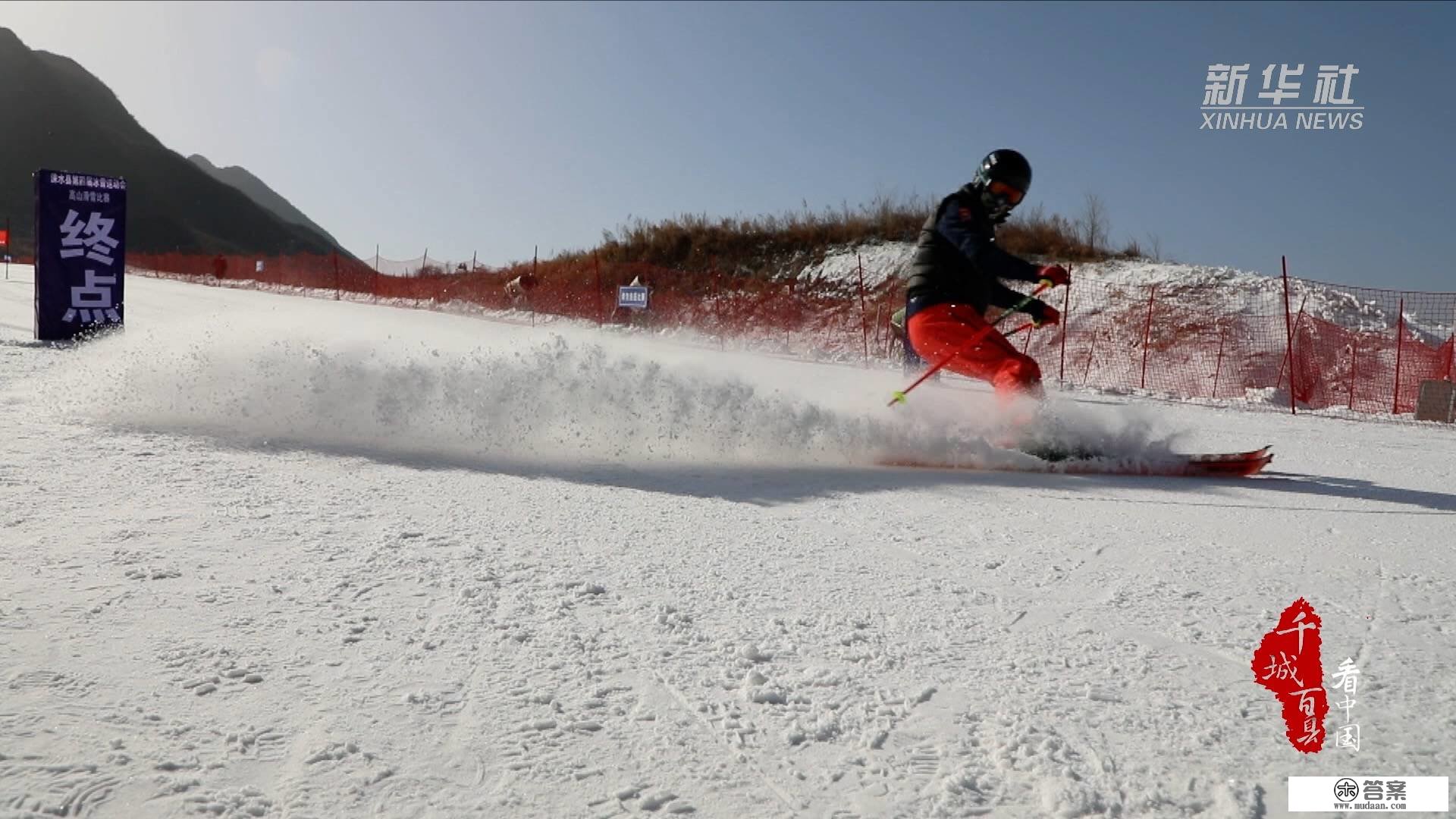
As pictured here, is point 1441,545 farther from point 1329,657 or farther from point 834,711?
point 834,711

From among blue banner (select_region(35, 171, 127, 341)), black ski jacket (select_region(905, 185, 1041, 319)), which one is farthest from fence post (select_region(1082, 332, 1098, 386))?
blue banner (select_region(35, 171, 127, 341))

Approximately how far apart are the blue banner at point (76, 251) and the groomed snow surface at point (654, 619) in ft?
23.2

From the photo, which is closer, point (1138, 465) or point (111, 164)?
point (1138, 465)

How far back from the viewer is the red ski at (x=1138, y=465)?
592cm

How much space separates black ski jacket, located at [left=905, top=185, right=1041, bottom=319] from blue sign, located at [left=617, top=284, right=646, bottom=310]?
1762 centimetres

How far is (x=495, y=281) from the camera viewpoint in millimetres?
35125

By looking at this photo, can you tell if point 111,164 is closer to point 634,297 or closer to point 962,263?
point 634,297

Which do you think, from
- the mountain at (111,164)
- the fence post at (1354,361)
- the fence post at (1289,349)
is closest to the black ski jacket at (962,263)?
the fence post at (1289,349)

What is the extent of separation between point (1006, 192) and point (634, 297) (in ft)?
60.8

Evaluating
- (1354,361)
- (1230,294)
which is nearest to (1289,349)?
(1354,361)

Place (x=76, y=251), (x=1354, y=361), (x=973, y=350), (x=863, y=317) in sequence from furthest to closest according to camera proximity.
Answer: (x=863, y=317), (x=1354, y=361), (x=76, y=251), (x=973, y=350)

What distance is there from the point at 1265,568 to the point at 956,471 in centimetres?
237

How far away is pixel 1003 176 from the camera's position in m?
5.90

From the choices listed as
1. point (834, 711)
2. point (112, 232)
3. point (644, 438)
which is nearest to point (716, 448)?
point (644, 438)
